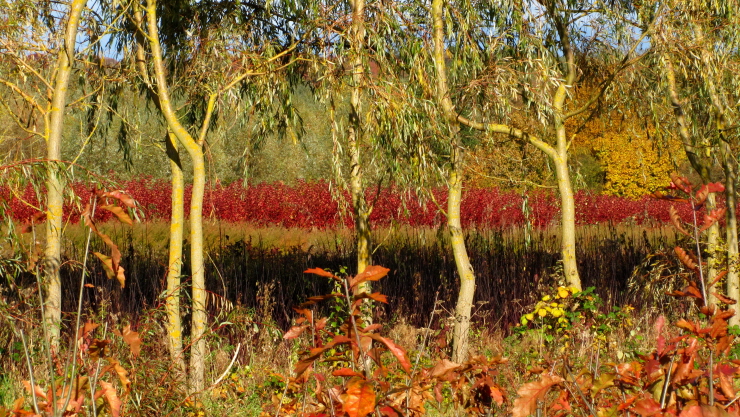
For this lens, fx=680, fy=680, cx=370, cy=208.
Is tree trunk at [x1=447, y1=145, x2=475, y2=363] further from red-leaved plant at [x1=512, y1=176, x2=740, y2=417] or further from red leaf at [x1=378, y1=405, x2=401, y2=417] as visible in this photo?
red leaf at [x1=378, y1=405, x2=401, y2=417]

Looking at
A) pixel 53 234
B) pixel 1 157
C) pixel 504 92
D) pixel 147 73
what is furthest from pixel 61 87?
pixel 504 92

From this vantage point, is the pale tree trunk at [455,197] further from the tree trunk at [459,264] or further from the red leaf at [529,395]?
the red leaf at [529,395]

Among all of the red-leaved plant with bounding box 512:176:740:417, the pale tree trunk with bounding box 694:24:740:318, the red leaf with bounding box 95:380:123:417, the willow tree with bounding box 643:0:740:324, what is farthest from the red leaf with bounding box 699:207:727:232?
the pale tree trunk with bounding box 694:24:740:318

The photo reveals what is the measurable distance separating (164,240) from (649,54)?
23.2 feet

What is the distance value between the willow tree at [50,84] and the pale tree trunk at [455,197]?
2.23 m

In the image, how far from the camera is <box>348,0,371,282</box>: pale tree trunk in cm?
425

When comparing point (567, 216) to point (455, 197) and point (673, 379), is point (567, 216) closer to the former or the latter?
point (455, 197)

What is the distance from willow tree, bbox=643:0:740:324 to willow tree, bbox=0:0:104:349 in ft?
13.4

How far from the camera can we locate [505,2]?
510cm

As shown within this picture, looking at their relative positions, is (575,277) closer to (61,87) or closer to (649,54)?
(649,54)

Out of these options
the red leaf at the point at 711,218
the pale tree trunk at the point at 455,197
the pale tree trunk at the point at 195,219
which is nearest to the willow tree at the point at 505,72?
the pale tree trunk at the point at 455,197

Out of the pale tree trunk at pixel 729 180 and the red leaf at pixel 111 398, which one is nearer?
the red leaf at pixel 111 398

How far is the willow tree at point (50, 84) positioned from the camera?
3289 millimetres

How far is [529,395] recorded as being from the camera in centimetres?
119
